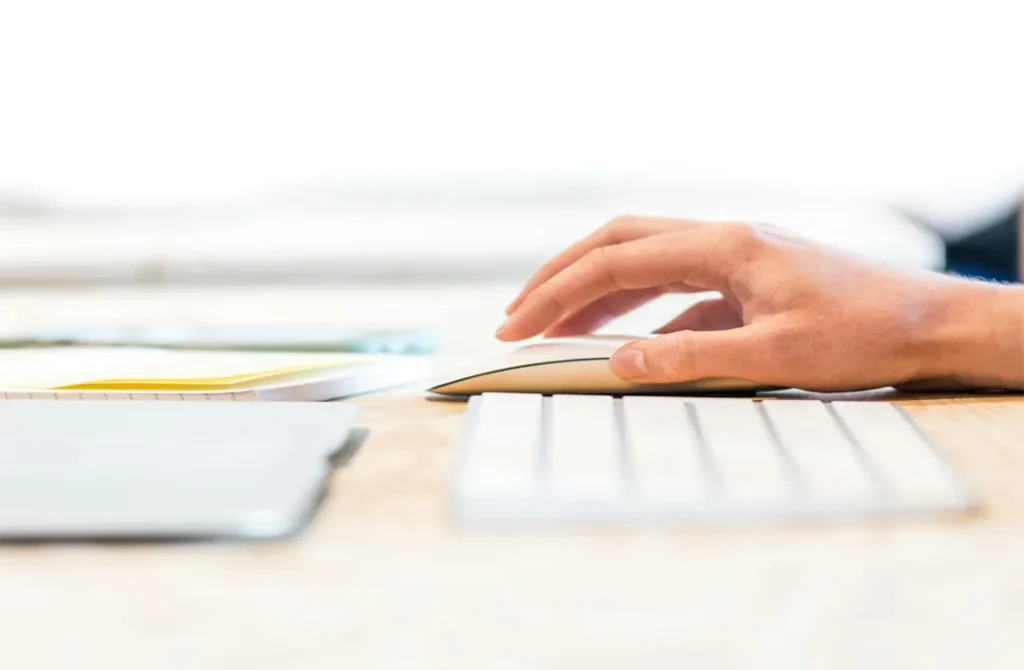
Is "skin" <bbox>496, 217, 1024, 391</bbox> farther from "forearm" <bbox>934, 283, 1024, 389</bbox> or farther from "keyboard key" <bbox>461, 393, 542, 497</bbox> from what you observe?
"keyboard key" <bbox>461, 393, 542, 497</bbox>

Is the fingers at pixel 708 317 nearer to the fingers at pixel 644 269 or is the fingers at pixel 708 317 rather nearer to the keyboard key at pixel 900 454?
the fingers at pixel 644 269

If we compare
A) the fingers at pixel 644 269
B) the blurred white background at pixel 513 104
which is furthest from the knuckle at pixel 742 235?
the blurred white background at pixel 513 104

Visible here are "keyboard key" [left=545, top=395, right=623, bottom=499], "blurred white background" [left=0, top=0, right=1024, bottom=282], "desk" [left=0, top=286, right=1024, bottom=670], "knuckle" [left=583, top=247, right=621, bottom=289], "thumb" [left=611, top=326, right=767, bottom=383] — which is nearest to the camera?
"desk" [left=0, top=286, right=1024, bottom=670]

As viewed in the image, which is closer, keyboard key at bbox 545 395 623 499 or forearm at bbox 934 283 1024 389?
keyboard key at bbox 545 395 623 499

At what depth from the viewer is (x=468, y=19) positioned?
131 centimetres

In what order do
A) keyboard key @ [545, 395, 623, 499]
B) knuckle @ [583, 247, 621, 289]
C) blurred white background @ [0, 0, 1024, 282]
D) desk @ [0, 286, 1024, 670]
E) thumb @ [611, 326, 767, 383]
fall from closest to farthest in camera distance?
desk @ [0, 286, 1024, 670] < keyboard key @ [545, 395, 623, 499] < thumb @ [611, 326, 767, 383] < knuckle @ [583, 247, 621, 289] < blurred white background @ [0, 0, 1024, 282]

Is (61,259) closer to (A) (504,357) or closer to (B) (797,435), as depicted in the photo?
(A) (504,357)

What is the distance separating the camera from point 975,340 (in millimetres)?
643

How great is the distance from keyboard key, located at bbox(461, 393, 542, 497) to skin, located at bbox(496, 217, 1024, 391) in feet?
0.40

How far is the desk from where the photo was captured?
0.92 feet

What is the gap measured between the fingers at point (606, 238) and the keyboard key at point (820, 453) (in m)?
0.26

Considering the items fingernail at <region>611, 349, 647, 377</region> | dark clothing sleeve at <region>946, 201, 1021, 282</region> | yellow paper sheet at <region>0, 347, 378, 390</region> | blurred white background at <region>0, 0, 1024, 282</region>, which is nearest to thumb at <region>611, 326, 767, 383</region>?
fingernail at <region>611, 349, 647, 377</region>

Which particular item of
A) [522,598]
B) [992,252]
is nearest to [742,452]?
[522,598]

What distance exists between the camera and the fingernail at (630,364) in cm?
60
